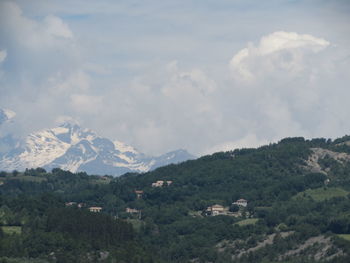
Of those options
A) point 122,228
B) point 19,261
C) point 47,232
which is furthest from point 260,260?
point 19,261

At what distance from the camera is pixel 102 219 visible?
19750cm

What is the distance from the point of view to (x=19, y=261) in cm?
16462

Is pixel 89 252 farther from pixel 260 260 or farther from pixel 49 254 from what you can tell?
pixel 260 260

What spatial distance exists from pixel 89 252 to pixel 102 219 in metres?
17.6

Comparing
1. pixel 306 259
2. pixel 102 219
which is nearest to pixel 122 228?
pixel 102 219

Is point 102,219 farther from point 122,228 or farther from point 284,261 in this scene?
point 284,261

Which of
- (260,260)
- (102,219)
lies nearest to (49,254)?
(102,219)

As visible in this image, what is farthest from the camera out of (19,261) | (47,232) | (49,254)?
(47,232)

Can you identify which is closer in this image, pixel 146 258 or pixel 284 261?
pixel 146 258

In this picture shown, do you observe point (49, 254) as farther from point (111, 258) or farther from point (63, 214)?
point (63, 214)

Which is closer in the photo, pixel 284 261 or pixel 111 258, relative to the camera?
pixel 111 258

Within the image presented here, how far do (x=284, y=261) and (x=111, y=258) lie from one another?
3394 cm

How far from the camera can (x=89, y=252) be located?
7101 inches

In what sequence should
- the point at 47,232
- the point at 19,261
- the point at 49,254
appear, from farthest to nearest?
1. the point at 47,232
2. the point at 49,254
3. the point at 19,261
